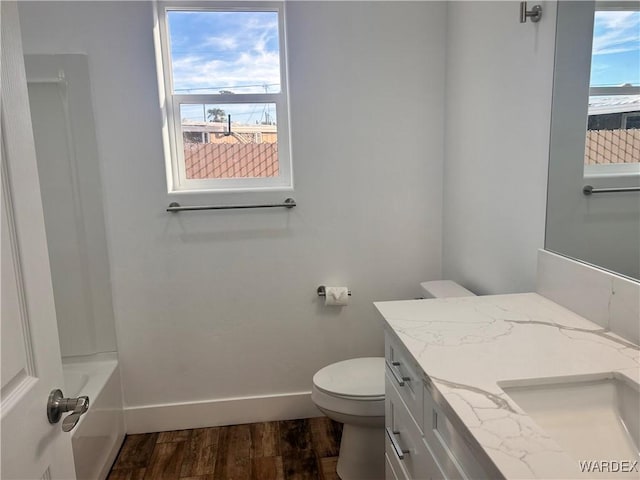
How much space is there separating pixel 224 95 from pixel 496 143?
1349 millimetres

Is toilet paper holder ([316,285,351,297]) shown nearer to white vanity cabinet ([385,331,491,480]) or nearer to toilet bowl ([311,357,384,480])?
toilet bowl ([311,357,384,480])

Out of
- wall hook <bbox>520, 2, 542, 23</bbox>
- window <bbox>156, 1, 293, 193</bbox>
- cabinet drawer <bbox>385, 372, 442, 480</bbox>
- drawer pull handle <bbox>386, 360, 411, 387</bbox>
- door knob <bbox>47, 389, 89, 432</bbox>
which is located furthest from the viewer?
window <bbox>156, 1, 293, 193</bbox>

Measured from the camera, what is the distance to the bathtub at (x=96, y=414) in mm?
1904

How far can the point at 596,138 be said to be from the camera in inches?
55.7

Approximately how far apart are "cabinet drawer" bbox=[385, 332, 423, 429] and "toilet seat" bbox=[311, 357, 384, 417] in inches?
15.8

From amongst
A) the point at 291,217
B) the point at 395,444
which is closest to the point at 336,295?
the point at 291,217

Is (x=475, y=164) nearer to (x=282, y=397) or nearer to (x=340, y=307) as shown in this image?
(x=340, y=307)

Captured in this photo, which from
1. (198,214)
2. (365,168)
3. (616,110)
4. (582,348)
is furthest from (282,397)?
(616,110)

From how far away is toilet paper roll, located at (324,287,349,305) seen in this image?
8.01 feet

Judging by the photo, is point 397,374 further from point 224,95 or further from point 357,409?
point 224,95

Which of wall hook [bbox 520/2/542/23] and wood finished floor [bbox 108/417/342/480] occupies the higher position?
wall hook [bbox 520/2/542/23]

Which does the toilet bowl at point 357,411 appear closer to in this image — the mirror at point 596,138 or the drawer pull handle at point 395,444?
the drawer pull handle at point 395,444

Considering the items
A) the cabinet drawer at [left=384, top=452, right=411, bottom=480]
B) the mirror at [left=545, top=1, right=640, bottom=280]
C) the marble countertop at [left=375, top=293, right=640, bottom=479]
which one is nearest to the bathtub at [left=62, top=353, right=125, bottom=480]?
the cabinet drawer at [left=384, top=452, right=411, bottom=480]

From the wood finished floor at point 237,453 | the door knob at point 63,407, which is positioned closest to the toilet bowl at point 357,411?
the wood finished floor at point 237,453
